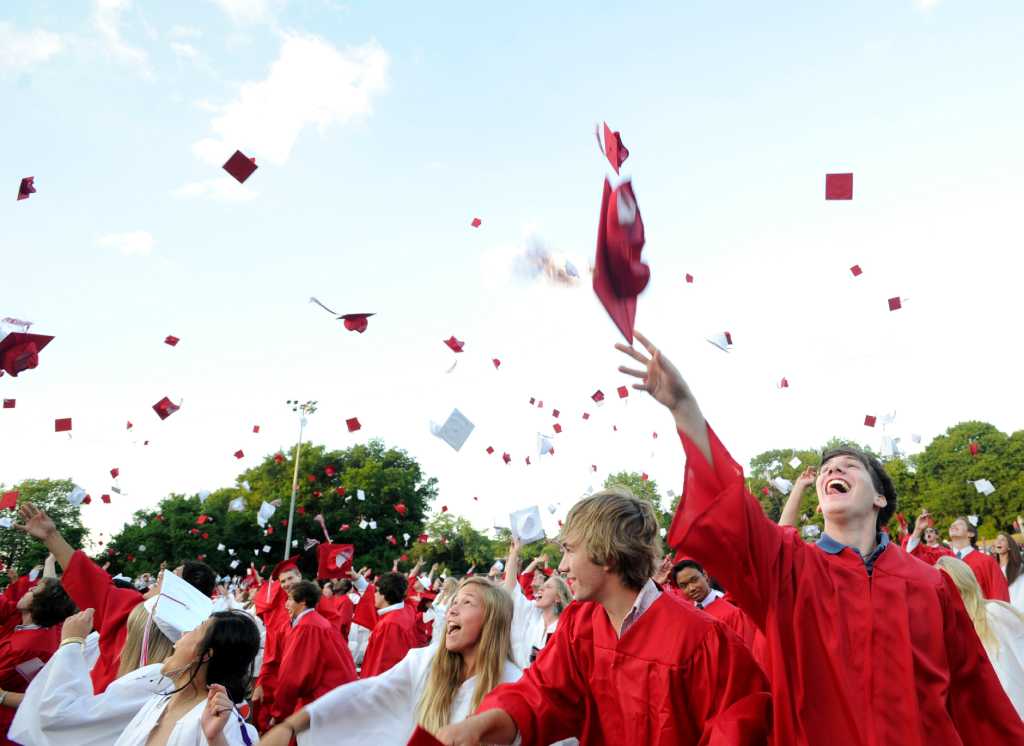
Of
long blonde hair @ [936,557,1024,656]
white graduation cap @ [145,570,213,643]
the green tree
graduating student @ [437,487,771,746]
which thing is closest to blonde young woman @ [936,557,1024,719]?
long blonde hair @ [936,557,1024,656]

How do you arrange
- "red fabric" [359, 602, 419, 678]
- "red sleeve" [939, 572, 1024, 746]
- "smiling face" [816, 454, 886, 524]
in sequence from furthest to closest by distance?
"red fabric" [359, 602, 419, 678] → "smiling face" [816, 454, 886, 524] → "red sleeve" [939, 572, 1024, 746]

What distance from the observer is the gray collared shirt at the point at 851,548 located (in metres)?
2.82

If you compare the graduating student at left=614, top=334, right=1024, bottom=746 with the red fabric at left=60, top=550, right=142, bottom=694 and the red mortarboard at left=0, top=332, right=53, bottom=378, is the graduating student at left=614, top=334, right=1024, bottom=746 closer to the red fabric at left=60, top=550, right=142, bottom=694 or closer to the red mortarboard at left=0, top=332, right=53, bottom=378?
the red fabric at left=60, top=550, right=142, bottom=694

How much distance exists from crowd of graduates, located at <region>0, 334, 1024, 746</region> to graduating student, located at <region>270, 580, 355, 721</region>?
2998 millimetres

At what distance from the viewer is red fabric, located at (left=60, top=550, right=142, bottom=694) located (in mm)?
5754

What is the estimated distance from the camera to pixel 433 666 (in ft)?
13.1

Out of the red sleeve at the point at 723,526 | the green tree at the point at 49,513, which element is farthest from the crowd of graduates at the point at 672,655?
the green tree at the point at 49,513

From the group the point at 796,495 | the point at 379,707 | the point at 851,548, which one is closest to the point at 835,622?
the point at 851,548

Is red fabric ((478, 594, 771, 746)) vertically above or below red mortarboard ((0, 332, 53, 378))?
below

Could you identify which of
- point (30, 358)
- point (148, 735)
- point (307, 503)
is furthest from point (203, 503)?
point (148, 735)

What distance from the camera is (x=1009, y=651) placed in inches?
193

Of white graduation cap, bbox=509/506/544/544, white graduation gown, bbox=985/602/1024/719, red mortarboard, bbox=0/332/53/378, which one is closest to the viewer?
white graduation gown, bbox=985/602/1024/719

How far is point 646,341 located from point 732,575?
76 cm

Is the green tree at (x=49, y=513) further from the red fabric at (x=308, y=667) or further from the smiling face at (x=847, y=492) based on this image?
the smiling face at (x=847, y=492)
